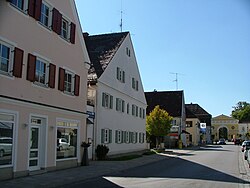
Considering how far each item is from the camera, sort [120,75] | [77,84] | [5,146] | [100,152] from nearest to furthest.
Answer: [5,146] → [77,84] → [100,152] → [120,75]

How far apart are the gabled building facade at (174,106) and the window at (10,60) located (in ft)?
155

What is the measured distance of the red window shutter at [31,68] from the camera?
1680cm

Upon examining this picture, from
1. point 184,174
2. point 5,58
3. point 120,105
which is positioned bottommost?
point 184,174

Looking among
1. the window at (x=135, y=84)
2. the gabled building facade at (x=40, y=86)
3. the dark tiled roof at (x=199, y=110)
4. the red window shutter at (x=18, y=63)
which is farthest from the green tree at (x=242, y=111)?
the red window shutter at (x=18, y=63)

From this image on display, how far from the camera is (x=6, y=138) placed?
15070 millimetres

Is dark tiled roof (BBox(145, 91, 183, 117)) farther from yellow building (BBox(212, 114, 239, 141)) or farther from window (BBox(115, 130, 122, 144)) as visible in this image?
yellow building (BBox(212, 114, 239, 141))

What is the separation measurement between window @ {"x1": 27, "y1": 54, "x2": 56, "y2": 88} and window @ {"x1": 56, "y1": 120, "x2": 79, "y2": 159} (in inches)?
95.6

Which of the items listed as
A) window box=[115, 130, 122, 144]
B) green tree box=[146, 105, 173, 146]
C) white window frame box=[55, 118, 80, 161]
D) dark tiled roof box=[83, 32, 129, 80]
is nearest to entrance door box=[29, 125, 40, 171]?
white window frame box=[55, 118, 80, 161]

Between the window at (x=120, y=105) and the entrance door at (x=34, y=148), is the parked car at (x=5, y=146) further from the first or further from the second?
the window at (x=120, y=105)

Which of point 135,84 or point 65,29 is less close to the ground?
point 65,29

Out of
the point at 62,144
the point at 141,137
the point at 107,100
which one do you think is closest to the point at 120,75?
the point at 107,100

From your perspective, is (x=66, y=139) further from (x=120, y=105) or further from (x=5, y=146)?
(x=120, y=105)

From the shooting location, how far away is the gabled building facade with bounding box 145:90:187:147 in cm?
6429

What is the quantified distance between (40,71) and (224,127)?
127m
